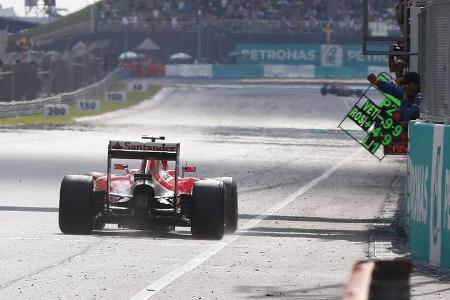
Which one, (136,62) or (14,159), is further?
(136,62)

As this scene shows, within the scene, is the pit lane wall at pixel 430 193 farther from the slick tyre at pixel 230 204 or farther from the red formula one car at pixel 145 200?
the slick tyre at pixel 230 204

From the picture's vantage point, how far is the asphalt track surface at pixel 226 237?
426 inches

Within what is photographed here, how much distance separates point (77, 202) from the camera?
14750mm

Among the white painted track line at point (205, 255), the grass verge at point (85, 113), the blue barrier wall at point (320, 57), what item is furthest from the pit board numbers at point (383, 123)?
the blue barrier wall at point (320, 57)

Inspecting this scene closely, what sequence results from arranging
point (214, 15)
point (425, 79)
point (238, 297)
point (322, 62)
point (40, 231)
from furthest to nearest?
point (214, 15) < point (322, 62) < point (40, 231) < point (425, 79) < point (238, 297)

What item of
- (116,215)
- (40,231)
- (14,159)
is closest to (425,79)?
(116,215)

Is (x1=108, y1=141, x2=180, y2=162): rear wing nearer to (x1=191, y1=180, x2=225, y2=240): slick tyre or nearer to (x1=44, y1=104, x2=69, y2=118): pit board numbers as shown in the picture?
(x1=191, y1=180, x2=225, y2=240): slick tyre

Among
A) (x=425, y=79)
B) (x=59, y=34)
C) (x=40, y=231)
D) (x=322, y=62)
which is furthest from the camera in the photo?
(x=59, y=34)

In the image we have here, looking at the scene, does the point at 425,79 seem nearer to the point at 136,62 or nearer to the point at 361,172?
the point at 361,172

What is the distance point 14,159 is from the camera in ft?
103

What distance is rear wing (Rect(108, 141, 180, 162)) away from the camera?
48.1 feet

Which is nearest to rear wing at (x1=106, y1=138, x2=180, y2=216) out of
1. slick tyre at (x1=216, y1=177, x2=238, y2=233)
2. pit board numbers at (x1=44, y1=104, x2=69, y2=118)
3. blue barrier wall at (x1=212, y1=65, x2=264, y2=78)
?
slick tyre at (x1=216, y1=177, x2=238, y2=233)

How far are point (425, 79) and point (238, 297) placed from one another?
542 centimetres

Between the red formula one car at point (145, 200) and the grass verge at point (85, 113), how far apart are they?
3351 centimetres
